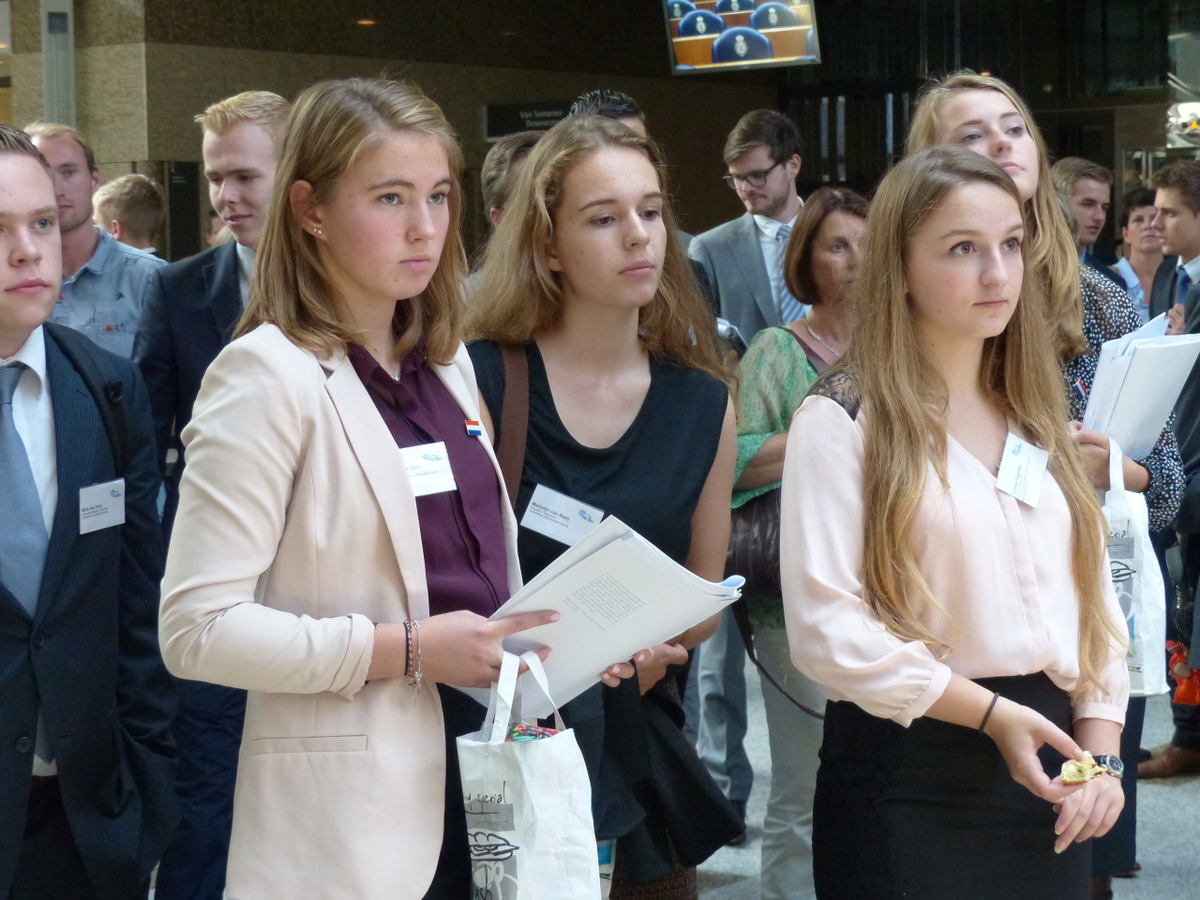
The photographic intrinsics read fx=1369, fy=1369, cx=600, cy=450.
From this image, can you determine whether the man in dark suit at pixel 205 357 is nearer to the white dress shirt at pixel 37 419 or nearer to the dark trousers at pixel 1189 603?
the white dress shirt at pixel 37 419

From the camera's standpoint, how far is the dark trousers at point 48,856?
6.81 feet

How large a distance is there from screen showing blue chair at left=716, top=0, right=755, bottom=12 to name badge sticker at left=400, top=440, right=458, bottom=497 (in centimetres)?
626

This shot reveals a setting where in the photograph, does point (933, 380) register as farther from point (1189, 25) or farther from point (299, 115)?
point (1189, 25)

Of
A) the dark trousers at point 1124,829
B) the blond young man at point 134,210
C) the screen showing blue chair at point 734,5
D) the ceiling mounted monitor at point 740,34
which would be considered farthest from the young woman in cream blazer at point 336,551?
the screen showing blue chair at point 734,5

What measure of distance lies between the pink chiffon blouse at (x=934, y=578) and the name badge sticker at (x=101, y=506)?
1066mm

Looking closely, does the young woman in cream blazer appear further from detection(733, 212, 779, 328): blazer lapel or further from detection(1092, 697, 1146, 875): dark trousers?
detection(733, 212, 779, 328): blazer lapel

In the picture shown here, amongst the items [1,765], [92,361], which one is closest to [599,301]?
[92,361]

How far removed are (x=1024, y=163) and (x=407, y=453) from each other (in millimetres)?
1573

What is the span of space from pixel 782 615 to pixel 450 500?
140cm

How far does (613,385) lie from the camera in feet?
8.07

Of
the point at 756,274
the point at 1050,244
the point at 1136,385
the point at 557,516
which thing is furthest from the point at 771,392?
the point at 756,274

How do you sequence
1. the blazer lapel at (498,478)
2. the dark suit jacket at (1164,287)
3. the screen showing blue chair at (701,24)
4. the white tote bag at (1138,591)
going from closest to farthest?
1. the blazer lapel at (498,478)
2. the white tote bag at (1138,591)
3. the dark suit jacket at (1164,287)
4. the screen showing blue chair at (701,24)

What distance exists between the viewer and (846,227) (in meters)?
3.19

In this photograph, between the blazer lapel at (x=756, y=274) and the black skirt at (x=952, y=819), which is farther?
the blazer lapel at (x=756, y=274)
